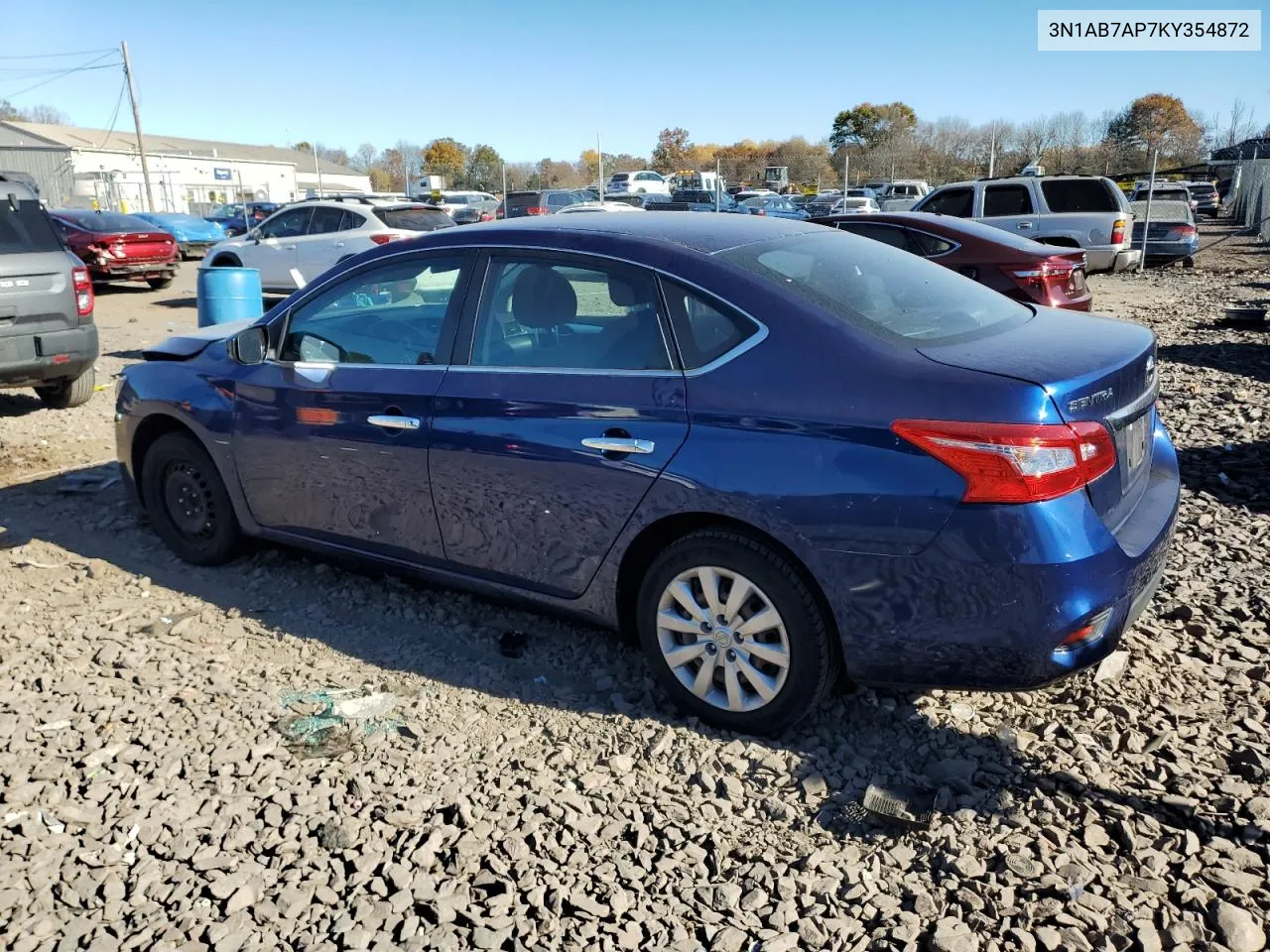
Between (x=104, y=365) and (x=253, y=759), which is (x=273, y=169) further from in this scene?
(x=253, y=759)

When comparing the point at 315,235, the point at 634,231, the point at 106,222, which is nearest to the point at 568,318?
the point at 634,231

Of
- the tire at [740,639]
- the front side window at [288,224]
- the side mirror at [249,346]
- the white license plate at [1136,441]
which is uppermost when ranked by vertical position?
the front side window at [288,224]

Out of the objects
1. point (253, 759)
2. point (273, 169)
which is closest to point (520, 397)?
point (253, 759)

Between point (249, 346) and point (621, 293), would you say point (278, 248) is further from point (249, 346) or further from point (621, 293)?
point (621, 293)

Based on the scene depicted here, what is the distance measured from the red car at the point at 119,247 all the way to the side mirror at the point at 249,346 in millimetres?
15492

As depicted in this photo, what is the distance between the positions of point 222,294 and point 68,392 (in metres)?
2.14

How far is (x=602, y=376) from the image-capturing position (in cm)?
348

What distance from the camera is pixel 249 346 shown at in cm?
445

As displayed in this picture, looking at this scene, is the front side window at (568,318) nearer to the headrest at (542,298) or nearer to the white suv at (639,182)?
the headrest at (542,298)

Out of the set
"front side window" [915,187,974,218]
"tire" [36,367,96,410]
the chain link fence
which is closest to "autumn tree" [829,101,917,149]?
the chain link fence

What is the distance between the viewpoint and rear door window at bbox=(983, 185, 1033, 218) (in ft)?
54.2

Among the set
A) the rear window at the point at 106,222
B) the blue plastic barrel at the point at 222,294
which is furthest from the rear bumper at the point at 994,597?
the rear window at the point at 106,222

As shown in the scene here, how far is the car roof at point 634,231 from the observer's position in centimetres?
360

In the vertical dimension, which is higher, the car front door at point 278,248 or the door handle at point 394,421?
the car front door at point 278,248
